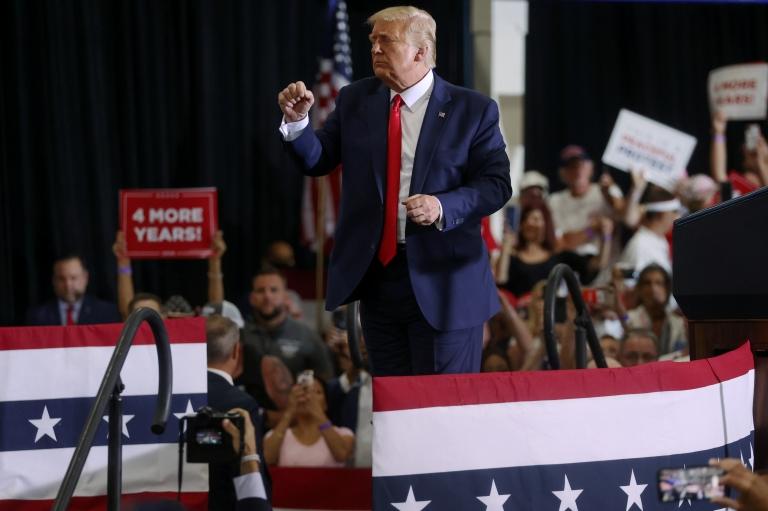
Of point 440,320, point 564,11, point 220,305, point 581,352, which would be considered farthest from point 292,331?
point 564,11

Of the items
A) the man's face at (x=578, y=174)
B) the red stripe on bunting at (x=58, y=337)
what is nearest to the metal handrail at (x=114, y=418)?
the red stripe on bunting at (x=58, y=337)

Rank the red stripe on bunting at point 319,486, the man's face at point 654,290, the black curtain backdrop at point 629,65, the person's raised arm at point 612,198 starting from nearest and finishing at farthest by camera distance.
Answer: the red stripe on bunting at point 319,486 < the man's face at point 654,290 < the person's raised arm at point 612,198 < the black curtain backdrop at point 629,65

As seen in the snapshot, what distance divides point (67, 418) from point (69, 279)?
378 cm

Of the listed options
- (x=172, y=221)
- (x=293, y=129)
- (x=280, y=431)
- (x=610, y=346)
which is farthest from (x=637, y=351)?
(x=293, y=129)

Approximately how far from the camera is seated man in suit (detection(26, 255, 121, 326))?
675 centimetres

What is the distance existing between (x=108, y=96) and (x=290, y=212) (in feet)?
5.01

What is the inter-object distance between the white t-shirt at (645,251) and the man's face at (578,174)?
27.4 inches

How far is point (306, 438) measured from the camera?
528 cm

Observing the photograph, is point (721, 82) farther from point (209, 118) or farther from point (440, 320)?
point (440, 320)

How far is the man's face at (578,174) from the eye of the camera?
26.3 feet

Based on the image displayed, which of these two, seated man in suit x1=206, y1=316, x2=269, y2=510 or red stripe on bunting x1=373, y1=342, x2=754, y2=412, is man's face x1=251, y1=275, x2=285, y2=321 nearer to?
seated man in suit x1=206, y1=316, x2=269, y2=510

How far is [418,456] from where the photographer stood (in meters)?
2.49

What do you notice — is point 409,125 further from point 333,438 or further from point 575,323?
point 333,438

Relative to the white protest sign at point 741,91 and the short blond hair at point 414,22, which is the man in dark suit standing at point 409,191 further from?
the white protest sign at point 741,91
